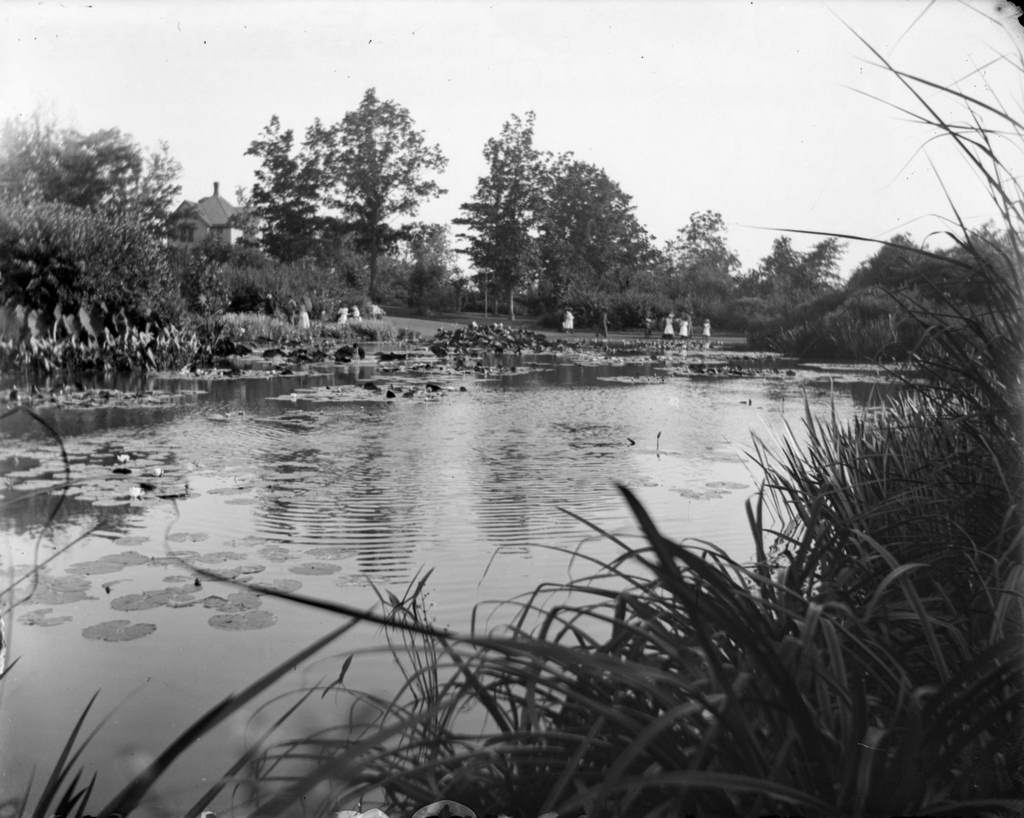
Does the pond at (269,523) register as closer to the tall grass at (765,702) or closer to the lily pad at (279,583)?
the lily pad at (279,583)

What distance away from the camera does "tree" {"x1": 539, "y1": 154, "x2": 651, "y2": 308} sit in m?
8.23

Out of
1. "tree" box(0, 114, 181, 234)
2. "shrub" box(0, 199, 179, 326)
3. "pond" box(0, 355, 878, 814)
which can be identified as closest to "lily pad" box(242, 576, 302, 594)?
"pond" box(0, 355, 878, 814)

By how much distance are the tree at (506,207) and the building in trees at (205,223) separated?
11.7 meters

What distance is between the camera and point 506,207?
7.41 metres

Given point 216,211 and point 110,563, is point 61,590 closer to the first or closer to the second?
point 110,563

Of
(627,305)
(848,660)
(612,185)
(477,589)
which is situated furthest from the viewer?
(627,305)

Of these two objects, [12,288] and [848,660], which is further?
[12,288]

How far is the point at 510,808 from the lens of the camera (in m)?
1.22

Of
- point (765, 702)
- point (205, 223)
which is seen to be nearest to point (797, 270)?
point (765, 702)

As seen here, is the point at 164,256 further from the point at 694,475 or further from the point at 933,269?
the point at 933,269

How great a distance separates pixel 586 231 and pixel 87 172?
9.01 metres

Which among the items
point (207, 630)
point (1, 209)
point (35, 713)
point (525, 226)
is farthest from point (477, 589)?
point (1, 209)

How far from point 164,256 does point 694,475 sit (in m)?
8.60

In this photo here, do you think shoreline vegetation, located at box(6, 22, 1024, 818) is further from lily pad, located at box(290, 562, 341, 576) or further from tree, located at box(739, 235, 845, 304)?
tree, located at box(739, 235, 845, 304)
